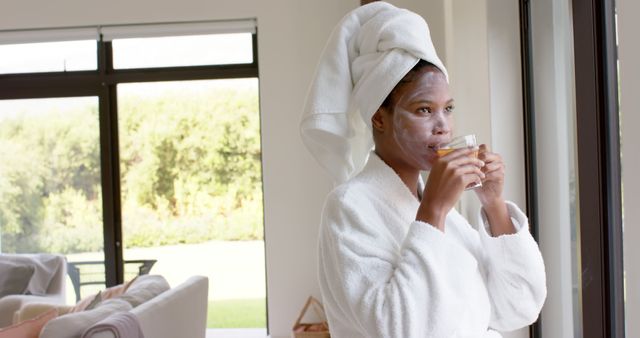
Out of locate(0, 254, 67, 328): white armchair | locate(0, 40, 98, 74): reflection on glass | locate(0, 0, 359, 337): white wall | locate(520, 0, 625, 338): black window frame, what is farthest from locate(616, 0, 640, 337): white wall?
locate(0, 40, 98, 74): reflection on glass

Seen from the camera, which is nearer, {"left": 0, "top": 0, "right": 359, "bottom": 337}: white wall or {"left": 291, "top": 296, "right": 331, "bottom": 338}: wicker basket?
{"left": 291, "top": 296, "right": 331, "bottom": 338}: wicker basket

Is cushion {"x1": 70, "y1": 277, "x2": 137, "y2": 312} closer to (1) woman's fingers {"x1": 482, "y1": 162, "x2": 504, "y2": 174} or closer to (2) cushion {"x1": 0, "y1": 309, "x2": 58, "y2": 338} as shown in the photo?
(2) cushion {"x1": 0, "y1": 309, "x2": 58, "y2": 338}

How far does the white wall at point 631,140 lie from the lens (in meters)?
1.13

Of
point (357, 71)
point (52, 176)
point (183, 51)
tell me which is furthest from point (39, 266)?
point (357, 71)

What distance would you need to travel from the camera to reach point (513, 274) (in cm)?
139

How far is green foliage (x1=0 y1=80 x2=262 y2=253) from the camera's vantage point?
6.05 metres

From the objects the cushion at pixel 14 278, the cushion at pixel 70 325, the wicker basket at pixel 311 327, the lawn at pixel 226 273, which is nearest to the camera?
the cushion at pixel 70 325

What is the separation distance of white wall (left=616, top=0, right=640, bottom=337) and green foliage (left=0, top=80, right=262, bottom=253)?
492 cm

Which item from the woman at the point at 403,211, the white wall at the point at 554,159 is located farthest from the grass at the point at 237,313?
the woman at the point at 403,211

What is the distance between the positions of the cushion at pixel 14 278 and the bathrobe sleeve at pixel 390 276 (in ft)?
15.3

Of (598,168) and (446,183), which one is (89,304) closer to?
(598,168)

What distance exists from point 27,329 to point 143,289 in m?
0.79

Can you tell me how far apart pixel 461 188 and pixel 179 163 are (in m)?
4.96

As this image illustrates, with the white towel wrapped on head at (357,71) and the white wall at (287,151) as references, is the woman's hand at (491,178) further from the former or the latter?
the white wall at (287,151)
